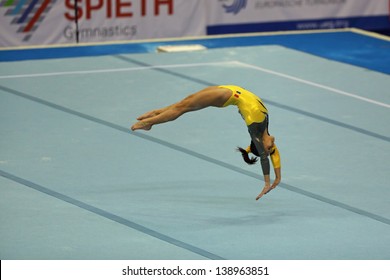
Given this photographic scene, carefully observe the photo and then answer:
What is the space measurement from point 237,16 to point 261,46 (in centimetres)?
109

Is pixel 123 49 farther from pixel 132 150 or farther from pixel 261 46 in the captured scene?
pixel 132 150

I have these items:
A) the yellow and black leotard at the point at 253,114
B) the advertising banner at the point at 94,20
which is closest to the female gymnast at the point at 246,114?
the yellow and black leotard at the point at 253,114

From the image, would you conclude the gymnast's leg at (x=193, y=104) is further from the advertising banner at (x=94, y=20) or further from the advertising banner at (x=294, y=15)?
the advertising banner at (x=294, y=15)

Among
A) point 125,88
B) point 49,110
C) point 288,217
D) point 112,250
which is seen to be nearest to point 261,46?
point 125,88

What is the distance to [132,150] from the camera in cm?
1329

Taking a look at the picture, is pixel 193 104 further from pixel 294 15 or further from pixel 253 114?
pixel 294 15

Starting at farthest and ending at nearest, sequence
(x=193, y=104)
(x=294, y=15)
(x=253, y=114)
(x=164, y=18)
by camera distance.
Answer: (x=294, y=15) → (x=164, y=18) → (x=193, y=104) → (x=253, y=114)

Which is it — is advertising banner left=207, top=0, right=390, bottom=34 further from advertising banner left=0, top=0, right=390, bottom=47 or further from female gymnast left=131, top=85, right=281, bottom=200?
female gymnast left=131, top=85, right=281, bottom=200

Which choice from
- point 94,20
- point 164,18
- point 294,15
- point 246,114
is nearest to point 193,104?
point 246,114

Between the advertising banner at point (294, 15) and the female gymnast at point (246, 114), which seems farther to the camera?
the advertising banner at point (294, 15)

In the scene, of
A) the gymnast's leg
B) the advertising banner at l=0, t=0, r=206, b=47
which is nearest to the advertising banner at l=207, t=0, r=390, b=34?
the advertising banner at l=0, t=0, r=206, b=47

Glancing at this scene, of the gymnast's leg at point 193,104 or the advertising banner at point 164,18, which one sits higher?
the gymnast's leg at point 193,104

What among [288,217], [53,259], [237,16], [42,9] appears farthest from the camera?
[237,16]

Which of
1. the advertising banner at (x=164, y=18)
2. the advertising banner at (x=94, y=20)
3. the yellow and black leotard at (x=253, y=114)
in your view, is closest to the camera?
the yellow and black leotard at (x=253, y=114)
